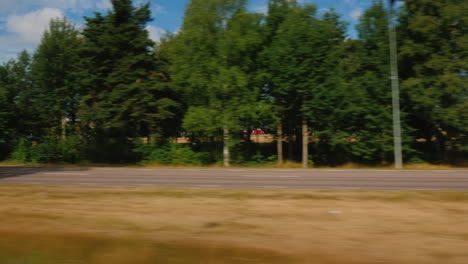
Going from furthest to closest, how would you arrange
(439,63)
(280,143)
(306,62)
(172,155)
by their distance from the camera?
1. (280,143)
2. (172,155)
3. (306,62)
4. (439,63)

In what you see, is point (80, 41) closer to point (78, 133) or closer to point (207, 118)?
point (78, 133)

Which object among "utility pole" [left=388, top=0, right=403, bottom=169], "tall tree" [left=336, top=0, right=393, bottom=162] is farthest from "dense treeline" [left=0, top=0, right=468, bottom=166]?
"utility pole" [left=388, top=0, right=403, bottom=169]

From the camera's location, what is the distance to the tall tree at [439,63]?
822 inches

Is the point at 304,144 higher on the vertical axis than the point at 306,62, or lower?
lower

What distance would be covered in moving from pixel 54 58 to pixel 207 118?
15459 mm

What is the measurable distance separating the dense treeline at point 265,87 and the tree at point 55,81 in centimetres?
17

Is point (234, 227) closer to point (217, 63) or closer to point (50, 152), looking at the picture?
point (217, 63)

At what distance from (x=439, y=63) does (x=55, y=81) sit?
28.5 metres

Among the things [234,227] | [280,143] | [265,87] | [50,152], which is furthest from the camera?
[50,152]

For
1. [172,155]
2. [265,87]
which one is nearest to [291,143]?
[265,87]

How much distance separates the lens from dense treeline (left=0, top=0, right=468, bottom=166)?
22.1 meters

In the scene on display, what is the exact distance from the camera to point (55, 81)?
90.9 feet

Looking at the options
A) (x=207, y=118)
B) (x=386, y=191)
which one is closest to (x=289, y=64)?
(x=207, y=118)

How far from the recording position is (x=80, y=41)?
99.1 feet
